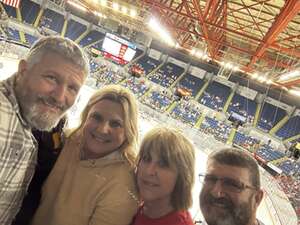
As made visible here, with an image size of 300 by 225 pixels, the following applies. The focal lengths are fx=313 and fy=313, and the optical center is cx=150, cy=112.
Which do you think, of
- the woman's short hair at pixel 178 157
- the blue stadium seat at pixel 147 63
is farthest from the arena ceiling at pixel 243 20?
the blue stadium seat at pixel 147 63

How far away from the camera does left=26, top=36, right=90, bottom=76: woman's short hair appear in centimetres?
212

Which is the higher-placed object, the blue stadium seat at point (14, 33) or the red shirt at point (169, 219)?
the red shirt at point (169, 219)

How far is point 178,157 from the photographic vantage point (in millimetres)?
2402

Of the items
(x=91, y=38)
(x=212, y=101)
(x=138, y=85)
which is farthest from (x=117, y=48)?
(x=91, y=38)

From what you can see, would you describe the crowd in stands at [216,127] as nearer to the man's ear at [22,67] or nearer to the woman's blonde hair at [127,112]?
the woman's blonde hair at [127,112]

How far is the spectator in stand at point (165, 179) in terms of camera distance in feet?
7.48

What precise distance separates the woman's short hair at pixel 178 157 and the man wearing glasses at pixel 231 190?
21 centimetres

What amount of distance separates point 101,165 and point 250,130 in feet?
85.3

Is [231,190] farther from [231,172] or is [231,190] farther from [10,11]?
[10,11]

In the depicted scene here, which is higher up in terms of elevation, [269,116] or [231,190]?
[231,190]

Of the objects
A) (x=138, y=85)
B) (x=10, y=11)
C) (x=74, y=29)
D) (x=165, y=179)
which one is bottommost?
(x=138, y=85)

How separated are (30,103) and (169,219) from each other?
1.24 meters

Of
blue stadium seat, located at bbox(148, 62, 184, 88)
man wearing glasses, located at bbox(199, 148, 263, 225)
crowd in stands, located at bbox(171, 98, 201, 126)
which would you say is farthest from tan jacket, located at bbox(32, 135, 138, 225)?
blue stadium seat, located at bbox(148, 62, 184, 88)

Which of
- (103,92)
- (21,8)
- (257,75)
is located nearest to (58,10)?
(21,8)
